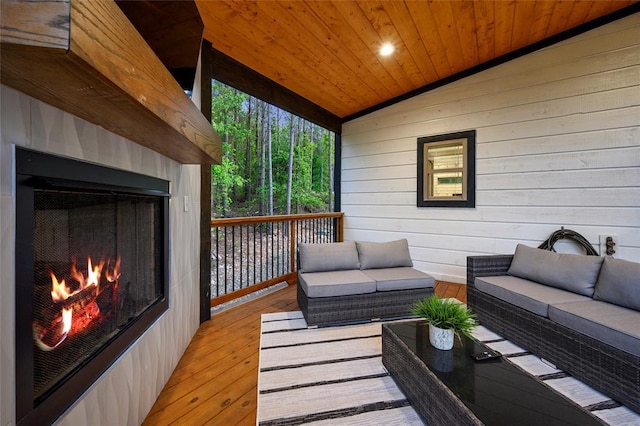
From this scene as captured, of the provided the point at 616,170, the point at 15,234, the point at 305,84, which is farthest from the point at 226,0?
the point at 616,170

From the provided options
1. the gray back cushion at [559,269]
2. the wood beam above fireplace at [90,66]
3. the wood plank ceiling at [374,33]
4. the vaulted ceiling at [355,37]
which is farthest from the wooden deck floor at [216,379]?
the wood plank ceiling at [374,33]

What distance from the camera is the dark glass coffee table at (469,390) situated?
1.13 meters

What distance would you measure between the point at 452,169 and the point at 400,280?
2.16 meters

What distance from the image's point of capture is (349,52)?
307 centimetres

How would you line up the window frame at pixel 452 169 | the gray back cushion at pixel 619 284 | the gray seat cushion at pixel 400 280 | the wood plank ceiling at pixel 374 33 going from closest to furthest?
the gray back cushion at pixel 619 284 → the wood plank ceiling at pixel 374 33 → the gray seat cushion at pixel 400 280 → the window frame at pixel 452 169

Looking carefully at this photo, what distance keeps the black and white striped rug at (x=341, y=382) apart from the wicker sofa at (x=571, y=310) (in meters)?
0.11

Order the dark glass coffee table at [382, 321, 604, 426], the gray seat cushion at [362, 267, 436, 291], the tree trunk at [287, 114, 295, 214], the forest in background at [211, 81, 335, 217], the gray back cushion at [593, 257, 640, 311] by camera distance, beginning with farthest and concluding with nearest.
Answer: the tree trunk at [287, 114, 295, 214]
the forest in background at [211, 81, 335, 217]
the gray seat cushion at [362, 267, 436, 291]
the gray back cushion at [593, 257, 640, 311]
the dark glass coffee table at [382, 321, 604, 426]

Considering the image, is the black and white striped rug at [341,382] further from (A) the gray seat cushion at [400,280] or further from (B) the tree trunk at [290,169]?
(B) the tree trunk at [290,169]

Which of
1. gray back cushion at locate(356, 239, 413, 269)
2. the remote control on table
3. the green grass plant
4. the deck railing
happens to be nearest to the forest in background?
the deck railing

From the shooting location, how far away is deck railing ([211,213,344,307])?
11.0ft

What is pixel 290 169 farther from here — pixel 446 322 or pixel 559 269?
pixel 446 322

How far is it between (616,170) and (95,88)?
14.0ft

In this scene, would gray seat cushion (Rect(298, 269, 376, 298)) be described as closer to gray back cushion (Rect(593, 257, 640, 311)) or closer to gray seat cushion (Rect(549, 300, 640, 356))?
gray seat cushion (Rect(549, 300, 640, 356))

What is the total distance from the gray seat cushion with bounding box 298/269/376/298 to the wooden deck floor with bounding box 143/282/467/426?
61cm
